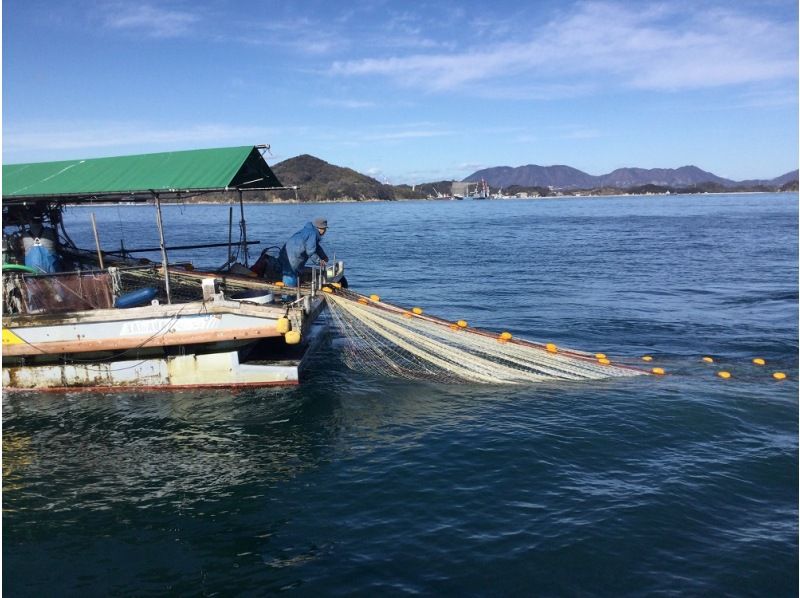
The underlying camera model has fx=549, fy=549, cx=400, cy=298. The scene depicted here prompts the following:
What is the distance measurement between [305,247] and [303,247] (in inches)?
2.7

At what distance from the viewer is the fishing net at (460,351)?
42.9 ft

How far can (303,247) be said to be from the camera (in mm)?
13922

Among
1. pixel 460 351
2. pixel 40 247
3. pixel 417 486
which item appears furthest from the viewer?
pixel 40 247

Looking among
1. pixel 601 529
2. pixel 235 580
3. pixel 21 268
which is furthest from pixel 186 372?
pixel 601 529

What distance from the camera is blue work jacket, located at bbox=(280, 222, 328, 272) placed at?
13.6 metres

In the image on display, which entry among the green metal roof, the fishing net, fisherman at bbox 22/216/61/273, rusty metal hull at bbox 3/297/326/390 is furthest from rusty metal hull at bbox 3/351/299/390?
the green metal roof

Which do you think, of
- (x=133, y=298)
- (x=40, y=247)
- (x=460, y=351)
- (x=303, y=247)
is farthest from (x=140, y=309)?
(x=460, y=351)

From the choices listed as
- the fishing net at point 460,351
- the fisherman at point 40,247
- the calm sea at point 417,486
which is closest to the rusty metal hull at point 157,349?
the calm sea at point 417,486

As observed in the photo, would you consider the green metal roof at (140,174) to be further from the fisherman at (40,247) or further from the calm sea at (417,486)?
the calm sea at (417,486)

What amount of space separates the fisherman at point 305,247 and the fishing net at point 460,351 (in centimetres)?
116

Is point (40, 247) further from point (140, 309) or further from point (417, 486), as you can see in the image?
point (417, 486)

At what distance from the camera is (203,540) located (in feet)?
26.0

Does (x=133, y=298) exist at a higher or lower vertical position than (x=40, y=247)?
Result: lower

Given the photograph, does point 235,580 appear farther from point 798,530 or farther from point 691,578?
point 798,530
